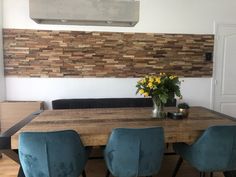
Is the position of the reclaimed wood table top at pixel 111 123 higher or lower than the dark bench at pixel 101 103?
higher

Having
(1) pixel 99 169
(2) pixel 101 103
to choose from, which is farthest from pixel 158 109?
(2) pixel 101 103

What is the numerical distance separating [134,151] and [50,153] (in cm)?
71

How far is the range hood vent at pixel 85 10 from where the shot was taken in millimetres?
2240

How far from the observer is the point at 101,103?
13.6 ft

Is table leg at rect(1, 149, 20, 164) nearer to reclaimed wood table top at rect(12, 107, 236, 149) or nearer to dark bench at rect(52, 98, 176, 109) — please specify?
reclaimed wood table top at rect(12, 107, 236, 149)

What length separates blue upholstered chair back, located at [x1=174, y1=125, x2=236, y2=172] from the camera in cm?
212

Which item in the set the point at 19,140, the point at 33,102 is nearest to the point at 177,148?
the point at 19,140

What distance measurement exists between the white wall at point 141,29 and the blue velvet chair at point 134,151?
2.36m

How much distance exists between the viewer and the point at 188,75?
4.56 m

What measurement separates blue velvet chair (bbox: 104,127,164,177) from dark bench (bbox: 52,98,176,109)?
1.99 m

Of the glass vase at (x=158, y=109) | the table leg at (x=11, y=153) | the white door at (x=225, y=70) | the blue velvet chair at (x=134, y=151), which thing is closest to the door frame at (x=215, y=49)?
the white door at (x=225, y=70)

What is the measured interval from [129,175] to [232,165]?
99 centimetres

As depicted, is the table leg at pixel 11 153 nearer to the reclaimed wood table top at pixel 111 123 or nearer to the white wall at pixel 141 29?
the reclaimed wood table top at pixel 111 123

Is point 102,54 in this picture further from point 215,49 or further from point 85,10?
point 215,49
